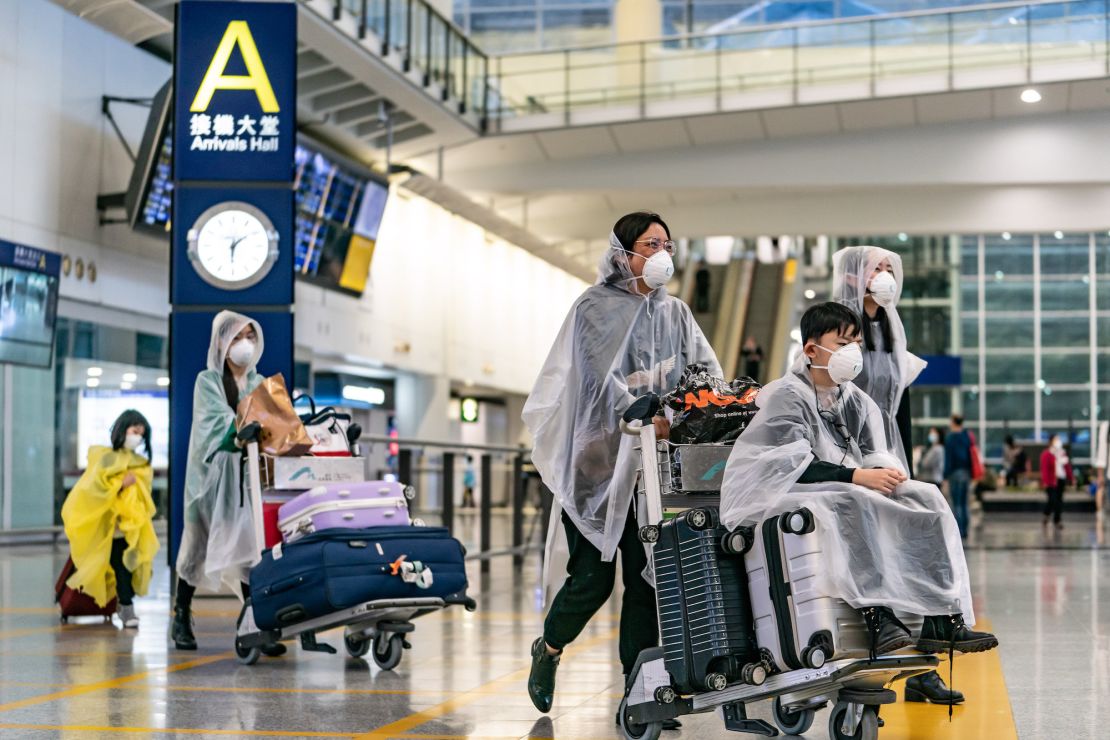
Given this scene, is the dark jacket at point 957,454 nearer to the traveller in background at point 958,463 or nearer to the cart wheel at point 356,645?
the traveller in background at point 958,463

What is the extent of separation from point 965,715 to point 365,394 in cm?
2231

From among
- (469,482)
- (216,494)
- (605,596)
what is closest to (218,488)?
(216,494)

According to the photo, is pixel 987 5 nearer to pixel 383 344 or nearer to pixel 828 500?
pixel 383 344

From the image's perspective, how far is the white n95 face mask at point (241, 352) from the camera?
24.5 ft

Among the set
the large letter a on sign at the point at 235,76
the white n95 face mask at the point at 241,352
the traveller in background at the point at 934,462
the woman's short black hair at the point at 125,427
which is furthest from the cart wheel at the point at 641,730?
the traveller in background at the point at 934,462

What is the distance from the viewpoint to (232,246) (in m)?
10.9

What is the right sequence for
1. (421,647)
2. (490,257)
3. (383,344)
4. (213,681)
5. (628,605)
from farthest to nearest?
(490,257), (383,344), (421,647), (213,681), (628,605)

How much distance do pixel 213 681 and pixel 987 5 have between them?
18.0 meters

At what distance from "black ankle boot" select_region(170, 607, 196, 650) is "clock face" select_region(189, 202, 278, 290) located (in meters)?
3.71

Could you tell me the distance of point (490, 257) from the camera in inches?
Answer: 1168

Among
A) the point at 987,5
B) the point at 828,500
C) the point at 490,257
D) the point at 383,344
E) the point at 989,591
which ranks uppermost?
the point at 987,5

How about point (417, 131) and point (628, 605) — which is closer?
point (628, 605)

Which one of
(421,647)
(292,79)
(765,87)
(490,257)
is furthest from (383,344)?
(421,647)

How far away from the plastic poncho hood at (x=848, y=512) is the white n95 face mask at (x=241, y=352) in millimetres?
3667
